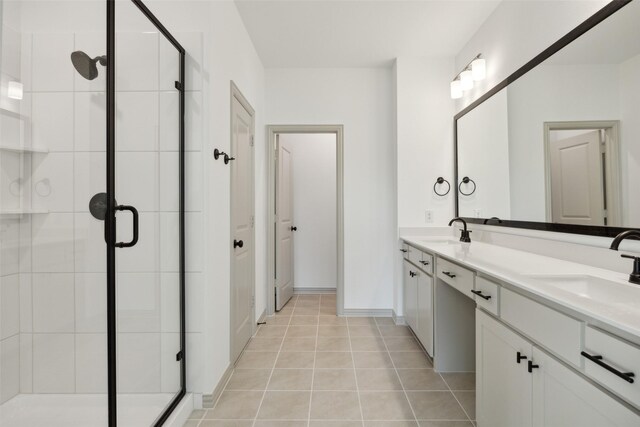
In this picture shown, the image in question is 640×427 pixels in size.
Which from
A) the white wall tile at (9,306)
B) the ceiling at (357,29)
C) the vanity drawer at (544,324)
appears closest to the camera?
the vanity drawer at (544,324)

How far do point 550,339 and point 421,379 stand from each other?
1.28 meters

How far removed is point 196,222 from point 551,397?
5.79 ft

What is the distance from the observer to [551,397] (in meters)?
1.05

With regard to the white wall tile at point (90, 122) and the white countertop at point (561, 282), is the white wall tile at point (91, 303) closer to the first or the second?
the white wall tile at point (90, 122)

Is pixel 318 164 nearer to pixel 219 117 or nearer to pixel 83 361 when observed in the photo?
pixel 219 117

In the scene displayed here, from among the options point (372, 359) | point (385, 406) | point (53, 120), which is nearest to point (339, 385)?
point (385, 406)

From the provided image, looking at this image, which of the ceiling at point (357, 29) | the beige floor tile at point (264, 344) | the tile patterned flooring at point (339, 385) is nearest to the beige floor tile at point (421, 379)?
the tile patterned flooring at point (339, 385)

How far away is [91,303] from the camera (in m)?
1.29

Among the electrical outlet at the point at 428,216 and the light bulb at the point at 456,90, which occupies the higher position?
the light bulb at the point at 456,90

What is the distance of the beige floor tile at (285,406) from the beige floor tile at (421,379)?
67 cm

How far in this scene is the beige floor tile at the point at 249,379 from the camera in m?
2.04

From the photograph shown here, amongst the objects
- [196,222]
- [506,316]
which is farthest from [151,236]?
[506,316]

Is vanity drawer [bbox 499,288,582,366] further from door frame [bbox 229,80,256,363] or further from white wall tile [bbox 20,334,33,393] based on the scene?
white wall tile [bbox 20,334,33,393]

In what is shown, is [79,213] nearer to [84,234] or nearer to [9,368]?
[84,234]
